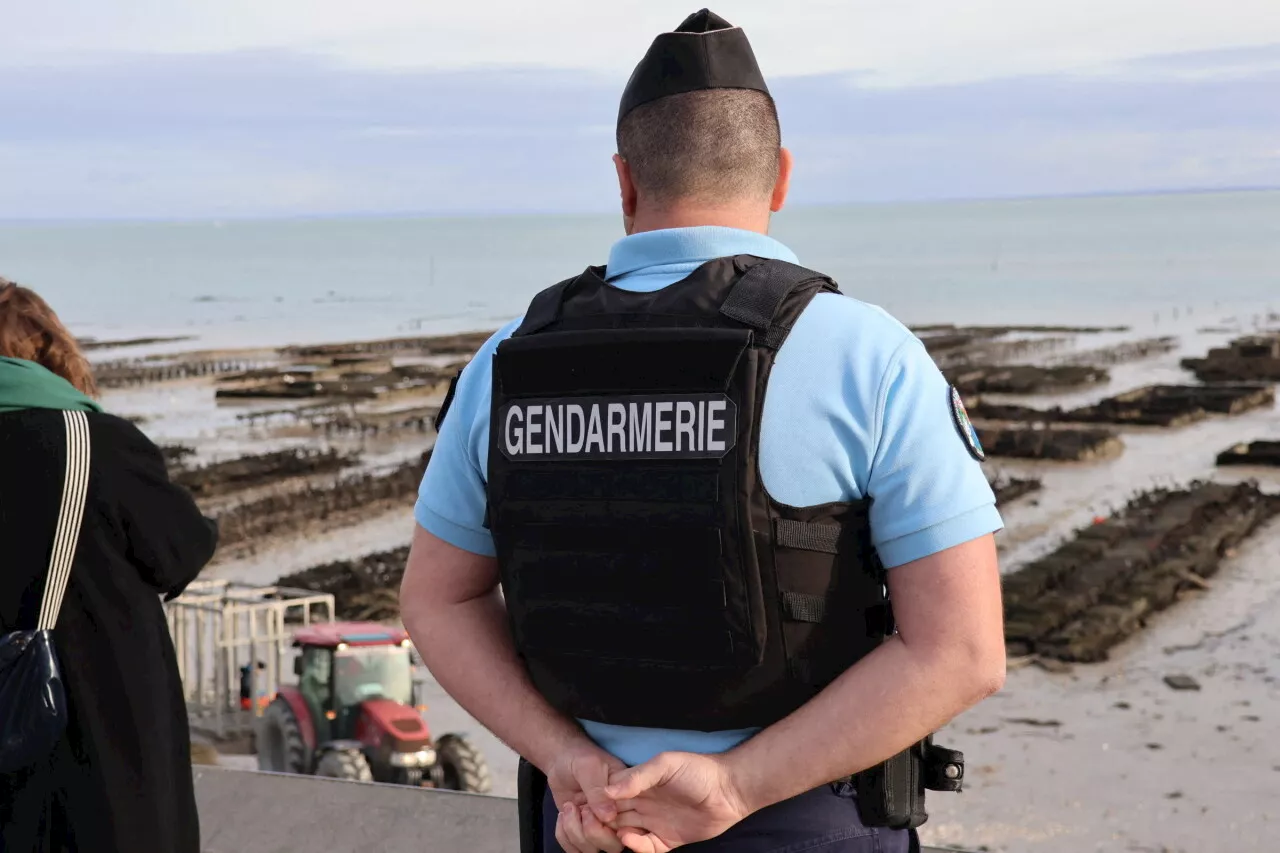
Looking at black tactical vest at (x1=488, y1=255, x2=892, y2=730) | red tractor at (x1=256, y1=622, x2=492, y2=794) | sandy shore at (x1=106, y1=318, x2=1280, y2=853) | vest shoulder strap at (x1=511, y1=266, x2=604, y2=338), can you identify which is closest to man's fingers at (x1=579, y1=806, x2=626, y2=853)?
black tactical vest at (x1=488, y1=255, x2=892, y2=730)

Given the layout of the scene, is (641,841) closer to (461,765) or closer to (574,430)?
(574,430)

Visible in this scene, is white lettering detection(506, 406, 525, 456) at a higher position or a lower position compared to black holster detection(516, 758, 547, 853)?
higher

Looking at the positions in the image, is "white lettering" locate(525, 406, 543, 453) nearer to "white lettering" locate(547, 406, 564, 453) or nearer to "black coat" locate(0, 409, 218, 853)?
"white lettering" locate(547, 406, 564, 453)

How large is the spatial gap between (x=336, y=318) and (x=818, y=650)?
78490 millimetres

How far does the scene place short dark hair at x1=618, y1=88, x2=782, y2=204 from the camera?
5.96ft

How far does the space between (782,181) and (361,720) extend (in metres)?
5.99

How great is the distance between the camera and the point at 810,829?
1.80m

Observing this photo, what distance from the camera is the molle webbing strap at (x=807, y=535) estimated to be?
1.70m

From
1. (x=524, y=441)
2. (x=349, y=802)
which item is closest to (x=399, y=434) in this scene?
(x=349, y=802)

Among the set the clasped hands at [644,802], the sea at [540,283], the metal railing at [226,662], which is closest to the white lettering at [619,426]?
the clasped hands at [644,802]

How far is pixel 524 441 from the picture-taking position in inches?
73.0

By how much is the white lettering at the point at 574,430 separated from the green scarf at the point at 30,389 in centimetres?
157

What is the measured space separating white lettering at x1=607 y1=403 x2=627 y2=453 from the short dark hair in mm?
282

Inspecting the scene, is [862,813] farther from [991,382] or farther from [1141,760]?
[991,382]
